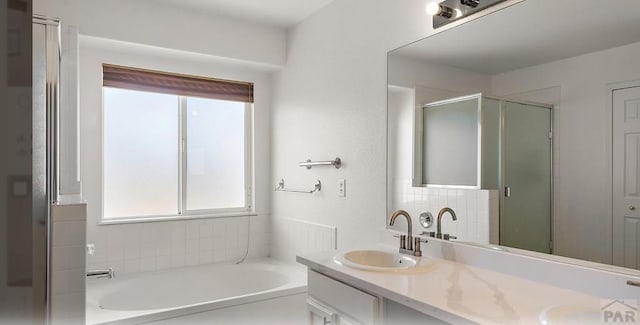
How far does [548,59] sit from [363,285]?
1.13 m

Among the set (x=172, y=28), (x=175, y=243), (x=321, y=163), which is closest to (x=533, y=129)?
(x=321, y=163)

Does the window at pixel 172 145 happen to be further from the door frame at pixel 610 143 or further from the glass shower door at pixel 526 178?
the door frame at pixel 610 143

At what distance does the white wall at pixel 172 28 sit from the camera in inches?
101

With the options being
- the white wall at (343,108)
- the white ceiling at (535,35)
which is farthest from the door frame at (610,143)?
the white wall at (343,108)

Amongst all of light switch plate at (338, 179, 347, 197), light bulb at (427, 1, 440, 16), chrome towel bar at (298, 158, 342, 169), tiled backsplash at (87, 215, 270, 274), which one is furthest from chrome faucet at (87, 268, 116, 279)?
light bulb at (427, 1, 440, 16)

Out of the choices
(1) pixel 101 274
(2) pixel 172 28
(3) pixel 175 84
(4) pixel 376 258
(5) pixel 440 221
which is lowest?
(1) pixel 101 274

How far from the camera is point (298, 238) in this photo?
10.3 feet

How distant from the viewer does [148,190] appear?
10.4ft

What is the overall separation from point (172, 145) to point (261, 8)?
132 cm

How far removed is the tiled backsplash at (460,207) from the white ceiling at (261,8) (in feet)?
4.95

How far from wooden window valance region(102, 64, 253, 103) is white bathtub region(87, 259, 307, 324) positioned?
143 cm

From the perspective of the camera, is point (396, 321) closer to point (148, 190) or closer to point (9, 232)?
point (9, 232)

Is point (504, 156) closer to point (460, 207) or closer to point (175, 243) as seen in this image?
point (460, 207)

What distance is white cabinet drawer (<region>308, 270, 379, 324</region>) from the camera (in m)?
1.52
